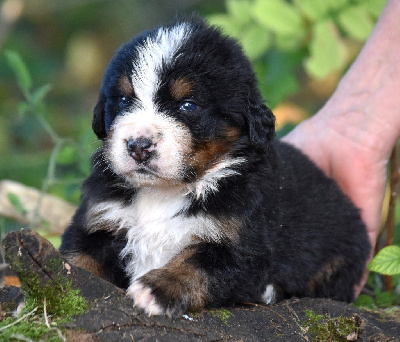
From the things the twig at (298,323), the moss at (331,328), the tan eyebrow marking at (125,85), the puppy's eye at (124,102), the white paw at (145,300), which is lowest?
the white paw at (145,300)

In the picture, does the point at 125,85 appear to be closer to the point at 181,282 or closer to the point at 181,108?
the point at 181,108

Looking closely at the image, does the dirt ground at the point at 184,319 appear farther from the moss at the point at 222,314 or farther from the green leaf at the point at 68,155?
the green leaf at the point at 68,155

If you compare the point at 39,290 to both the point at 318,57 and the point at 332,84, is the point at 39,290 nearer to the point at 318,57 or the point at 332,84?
the point at 318,57

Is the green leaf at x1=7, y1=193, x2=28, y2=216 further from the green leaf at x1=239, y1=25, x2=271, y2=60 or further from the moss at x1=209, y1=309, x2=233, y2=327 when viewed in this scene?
the moss at x1=209, y1=309, x2=233, y2=327

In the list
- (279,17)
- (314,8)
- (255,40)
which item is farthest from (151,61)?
(314,8)

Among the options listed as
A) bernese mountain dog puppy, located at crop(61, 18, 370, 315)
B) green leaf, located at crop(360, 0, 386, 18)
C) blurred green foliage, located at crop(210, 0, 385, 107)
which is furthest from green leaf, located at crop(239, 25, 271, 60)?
bernese mountain dog puppy, located at crop(61, 18, 370, 315)

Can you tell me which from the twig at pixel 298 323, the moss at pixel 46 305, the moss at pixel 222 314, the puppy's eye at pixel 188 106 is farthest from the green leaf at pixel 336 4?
the moss at pixel 46 305

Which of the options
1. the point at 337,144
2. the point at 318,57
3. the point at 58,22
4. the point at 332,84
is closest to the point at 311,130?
the point at 337,144
